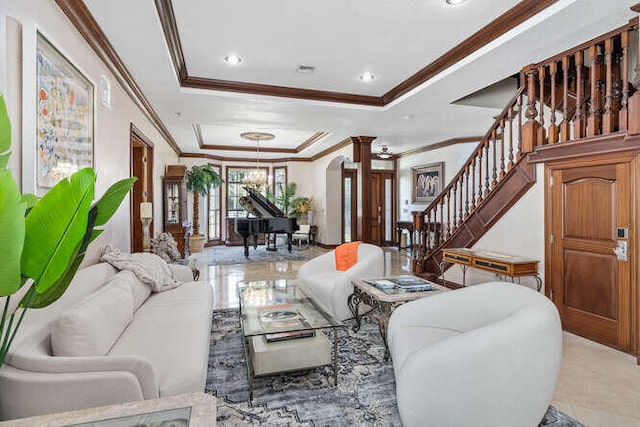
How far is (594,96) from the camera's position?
10.3 ft

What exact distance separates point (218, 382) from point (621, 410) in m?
2.54

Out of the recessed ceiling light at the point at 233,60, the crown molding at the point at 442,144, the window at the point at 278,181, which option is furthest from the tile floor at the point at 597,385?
the window at the point at 278,181

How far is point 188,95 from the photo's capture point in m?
4.41

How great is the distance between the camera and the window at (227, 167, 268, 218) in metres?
10.4

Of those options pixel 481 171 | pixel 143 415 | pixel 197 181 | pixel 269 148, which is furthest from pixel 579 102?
pixel 197 181

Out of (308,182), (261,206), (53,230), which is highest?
(308,182)

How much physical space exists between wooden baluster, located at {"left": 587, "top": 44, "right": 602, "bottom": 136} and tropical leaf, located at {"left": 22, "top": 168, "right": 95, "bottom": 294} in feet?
12.6

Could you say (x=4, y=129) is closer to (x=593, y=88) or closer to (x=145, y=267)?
(x=145, y=267)

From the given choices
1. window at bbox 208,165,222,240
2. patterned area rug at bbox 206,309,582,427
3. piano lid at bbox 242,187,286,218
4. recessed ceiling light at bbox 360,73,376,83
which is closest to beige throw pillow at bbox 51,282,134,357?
patterned area rug at bbox 206,309,582,427

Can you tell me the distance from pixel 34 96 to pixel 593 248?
14.3 feet

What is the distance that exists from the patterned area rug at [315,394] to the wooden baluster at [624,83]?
2321 mm

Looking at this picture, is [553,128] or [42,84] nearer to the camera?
[42,84]

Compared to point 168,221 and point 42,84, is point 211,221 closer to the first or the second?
point 168,221

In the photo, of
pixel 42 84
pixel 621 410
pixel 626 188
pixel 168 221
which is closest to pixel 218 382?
pixel 42 84
